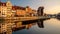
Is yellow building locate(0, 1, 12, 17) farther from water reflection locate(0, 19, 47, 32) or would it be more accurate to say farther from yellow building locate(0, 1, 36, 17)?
water reflection locate(0, 19, 47, 32)

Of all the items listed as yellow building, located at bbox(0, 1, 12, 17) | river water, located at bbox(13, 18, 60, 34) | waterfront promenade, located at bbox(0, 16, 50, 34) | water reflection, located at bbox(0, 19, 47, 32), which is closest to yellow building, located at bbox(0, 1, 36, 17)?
yellow building, located at bbox(0, 1, 12, 17)

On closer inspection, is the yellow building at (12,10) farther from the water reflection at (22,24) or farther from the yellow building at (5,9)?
the water reflection at (22,24)

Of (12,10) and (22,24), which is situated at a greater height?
(12,10)

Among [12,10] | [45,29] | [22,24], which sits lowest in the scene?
[45,29]

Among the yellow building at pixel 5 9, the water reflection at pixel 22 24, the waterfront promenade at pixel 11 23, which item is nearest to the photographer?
the waterfront promenade at pixel 11 23

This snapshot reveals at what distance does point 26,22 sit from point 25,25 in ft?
1.13

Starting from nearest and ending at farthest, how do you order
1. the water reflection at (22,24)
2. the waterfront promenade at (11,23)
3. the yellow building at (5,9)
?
1. the waterfront promenade at (11,23)
2. the water reflection at (22,24)
3. the yellow building at (5,9)

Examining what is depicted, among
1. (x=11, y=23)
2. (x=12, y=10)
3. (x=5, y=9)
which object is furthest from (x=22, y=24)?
(x=5, y=9)

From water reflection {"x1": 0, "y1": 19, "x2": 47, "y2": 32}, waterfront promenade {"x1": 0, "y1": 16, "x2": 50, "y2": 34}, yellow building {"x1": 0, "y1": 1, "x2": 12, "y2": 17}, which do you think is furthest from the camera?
yellow building {"x1": 0, "y1": 1, "x2": 12, "y2": 17}

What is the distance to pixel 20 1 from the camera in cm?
482

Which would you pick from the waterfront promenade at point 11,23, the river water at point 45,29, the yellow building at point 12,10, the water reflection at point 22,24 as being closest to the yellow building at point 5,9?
the yellow building at point 12,10

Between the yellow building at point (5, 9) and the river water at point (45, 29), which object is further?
the yellow building at point (5, 9)

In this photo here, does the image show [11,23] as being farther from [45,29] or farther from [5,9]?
[45,29]

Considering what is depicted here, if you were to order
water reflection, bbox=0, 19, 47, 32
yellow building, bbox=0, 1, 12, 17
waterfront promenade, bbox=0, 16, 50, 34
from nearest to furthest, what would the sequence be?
waterfront promenade, bbox=0, 16, 50, 34 → water reflection, bbox=0, 19, 47, 32 → yellow building, bbox=0, 1, 12, 17
